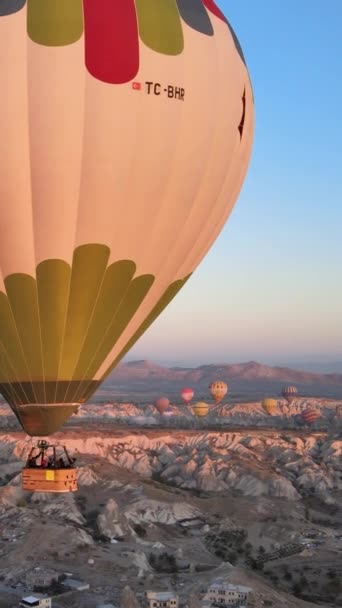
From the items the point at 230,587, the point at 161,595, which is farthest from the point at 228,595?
the point at 161,595

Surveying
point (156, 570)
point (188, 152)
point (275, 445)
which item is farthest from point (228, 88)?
point (275, 445)

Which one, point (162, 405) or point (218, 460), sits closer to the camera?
point (218, 460)

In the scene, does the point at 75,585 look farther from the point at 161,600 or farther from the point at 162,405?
the point at 162,405

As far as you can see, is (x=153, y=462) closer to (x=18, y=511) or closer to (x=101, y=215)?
(x=18, y=511)

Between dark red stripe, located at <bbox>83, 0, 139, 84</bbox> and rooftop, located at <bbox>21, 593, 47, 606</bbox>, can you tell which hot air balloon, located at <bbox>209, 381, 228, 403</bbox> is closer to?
rooftop, located at <bbox>21, 593, 47, 606</bbox>

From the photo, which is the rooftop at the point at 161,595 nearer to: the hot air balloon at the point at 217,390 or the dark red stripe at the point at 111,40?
the dark red stripe at the point at 111,40

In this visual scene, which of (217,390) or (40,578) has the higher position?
(217,390)
